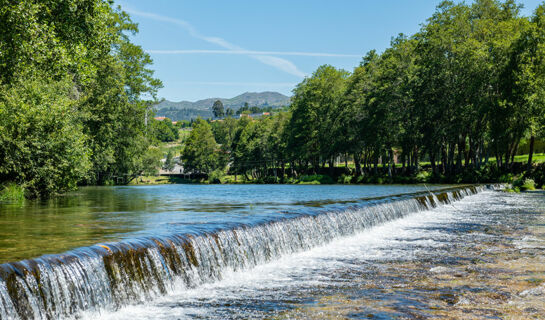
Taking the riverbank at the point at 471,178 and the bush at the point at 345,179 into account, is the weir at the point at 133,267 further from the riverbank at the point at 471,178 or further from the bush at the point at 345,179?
the bush at the point at 345,179

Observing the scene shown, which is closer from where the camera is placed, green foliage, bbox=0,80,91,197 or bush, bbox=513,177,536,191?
green foliage, bbox=0,80,91,197

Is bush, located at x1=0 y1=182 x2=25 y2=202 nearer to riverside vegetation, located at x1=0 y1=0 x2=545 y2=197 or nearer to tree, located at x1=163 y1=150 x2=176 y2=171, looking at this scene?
riverside vegetation, located at x1=0 y1=0 x2=545 y2=197

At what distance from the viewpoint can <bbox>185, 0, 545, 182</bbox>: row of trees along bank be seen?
4541cm

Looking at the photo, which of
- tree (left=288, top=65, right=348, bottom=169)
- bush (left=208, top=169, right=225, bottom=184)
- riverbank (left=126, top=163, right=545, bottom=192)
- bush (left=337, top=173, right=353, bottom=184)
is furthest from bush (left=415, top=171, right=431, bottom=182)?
bush (left=208, top=169, right=225, bottom=184)

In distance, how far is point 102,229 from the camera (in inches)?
500

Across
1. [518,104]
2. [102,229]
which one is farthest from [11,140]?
[518,104]

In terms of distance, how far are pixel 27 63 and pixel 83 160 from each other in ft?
29.4

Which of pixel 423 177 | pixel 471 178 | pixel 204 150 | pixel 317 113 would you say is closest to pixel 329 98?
pixel 317 113

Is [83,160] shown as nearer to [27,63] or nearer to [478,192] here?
[27,63]

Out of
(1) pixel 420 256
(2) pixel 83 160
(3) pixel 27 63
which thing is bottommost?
(1) pixel 420 256

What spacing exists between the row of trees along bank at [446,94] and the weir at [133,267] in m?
39.2

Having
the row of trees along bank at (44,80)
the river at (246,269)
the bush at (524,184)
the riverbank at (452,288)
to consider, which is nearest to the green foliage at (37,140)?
the row of trees along bank at (44,80)

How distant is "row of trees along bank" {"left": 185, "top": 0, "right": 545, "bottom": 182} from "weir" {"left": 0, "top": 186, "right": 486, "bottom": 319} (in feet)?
129

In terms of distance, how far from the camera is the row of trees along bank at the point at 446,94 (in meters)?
45.4
